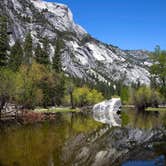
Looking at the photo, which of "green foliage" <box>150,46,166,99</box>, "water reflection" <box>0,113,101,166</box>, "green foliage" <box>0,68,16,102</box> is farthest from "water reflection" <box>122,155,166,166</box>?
"green foliage" <box>150,46,166,99</box>

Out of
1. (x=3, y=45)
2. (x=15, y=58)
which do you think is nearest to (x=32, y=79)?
(x=3, y=45)

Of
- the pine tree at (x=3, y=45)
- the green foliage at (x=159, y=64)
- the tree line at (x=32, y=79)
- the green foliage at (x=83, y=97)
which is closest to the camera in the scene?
the tree line at (x=32, y=79)

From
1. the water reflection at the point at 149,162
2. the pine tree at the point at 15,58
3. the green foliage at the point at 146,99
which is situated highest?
the pine tree at the point at 15,58

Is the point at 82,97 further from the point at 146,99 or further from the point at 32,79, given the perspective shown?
the point at 32,79

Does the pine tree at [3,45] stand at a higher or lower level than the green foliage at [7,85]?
higher

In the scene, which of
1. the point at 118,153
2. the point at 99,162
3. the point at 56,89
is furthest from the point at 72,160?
the point at 56,89

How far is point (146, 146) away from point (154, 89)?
104 m

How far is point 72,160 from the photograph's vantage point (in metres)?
21.9

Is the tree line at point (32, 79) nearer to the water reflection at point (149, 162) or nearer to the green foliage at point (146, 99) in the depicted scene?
the green foliage at point (146, 99)

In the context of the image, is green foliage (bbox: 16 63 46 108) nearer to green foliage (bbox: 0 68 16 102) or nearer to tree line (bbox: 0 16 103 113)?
Result: tree line (bbox: 0 16 103 113)

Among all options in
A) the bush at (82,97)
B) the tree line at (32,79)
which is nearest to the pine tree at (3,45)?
the tree line at (32,79)

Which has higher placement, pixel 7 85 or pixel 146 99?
pixel 7 85

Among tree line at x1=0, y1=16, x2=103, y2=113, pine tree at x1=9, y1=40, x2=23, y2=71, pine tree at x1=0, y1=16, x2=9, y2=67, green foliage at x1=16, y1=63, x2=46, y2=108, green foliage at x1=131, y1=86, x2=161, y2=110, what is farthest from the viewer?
green foliage at x1=131, y1=86, x2=161, y2=110

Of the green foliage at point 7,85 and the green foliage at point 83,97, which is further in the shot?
the green foliage at point 83,97
